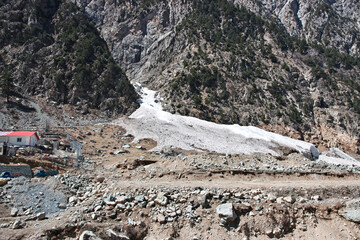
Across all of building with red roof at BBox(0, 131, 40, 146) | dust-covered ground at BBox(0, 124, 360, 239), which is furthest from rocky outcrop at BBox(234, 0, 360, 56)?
dust-covered ground at BBox(0, 124, 360, 239)

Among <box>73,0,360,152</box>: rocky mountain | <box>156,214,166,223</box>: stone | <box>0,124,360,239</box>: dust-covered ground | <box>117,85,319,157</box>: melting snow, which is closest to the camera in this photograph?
<box>0,124,360,239</box>: dust-covered ground

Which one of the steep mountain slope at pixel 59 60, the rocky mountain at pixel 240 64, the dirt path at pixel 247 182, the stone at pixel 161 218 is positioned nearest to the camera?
the stone at pixel 161 218

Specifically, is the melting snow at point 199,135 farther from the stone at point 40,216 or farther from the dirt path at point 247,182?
the stone at point 40,216

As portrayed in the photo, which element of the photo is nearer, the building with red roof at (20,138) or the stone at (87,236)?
the stone at (87,236)

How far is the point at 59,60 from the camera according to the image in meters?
57.6

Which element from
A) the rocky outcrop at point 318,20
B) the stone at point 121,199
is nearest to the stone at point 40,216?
the stone at point 121,199

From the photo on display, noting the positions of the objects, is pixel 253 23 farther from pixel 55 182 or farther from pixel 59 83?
pixel 55 182

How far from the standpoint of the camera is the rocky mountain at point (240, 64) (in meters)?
59.1

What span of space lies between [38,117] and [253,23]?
72062mm

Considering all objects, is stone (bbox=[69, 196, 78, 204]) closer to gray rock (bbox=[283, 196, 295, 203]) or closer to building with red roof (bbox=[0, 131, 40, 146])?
gray rock (bbox=[283, 196, 295, 203])

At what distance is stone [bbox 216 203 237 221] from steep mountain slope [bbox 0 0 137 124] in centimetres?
4370

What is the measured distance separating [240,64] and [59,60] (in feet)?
144

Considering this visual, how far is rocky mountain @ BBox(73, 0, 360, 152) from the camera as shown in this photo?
5909 centimetres

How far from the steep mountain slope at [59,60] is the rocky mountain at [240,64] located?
1282 cm
